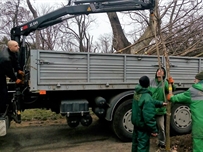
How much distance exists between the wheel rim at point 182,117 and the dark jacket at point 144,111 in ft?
6.50

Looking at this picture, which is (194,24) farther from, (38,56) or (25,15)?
(25,15)

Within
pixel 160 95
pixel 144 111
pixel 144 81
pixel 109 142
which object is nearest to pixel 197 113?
pixel 144 111

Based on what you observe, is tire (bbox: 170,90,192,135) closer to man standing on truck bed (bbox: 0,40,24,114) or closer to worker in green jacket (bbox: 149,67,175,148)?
worker in green jacket (bbox: 149,67,175,148)

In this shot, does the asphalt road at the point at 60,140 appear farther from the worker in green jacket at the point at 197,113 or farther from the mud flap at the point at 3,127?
the worker in green jacket at the point at 197,113

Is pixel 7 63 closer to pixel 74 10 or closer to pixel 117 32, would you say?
pixel 74 10

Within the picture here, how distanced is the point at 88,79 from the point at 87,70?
0.65 feet

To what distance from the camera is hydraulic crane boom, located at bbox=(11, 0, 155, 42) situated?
533 centimetres

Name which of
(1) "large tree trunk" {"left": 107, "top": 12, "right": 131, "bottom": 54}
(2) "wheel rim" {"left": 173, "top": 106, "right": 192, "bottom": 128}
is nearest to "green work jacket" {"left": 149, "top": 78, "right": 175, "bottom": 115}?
(2) "wheel rim" {"left": 173, "top": 106, "right": 192, "bottom": 128}

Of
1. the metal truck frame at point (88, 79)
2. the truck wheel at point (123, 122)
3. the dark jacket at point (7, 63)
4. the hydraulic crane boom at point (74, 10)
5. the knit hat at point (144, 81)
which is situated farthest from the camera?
the hydraulic crane boom at point (74, 10)

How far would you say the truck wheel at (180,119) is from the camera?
211 inches

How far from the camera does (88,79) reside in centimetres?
470

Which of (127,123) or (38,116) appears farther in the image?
(38,116)

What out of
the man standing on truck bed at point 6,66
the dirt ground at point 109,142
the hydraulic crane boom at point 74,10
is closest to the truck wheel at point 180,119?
the dirt ground at point 109,142

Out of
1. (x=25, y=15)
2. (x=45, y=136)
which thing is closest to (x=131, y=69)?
(x=45, y=136)
